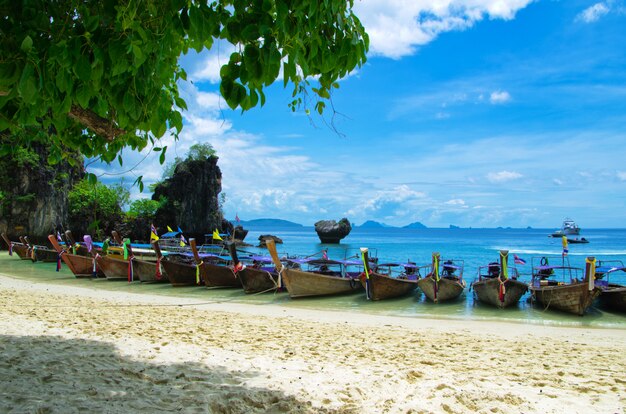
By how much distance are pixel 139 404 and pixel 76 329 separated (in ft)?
14.5

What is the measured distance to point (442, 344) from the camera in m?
7.88

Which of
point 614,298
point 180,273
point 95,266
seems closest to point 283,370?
point 614,298

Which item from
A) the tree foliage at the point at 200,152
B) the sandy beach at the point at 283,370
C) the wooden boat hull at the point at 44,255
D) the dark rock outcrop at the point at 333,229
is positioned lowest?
the wooden boat hull at the point at 44,255

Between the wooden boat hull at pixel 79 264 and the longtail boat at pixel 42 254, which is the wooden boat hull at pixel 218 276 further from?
the longtail boat at pixel 42 254

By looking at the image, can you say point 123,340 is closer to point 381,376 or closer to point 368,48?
point 381,376

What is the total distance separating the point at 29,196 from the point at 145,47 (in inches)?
1815

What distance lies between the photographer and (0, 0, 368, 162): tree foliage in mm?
2688

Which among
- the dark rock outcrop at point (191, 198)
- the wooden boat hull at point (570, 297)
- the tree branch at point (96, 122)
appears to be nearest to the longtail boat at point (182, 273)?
the wooden boat hull at point (570, 297)

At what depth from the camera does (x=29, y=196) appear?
4131cm

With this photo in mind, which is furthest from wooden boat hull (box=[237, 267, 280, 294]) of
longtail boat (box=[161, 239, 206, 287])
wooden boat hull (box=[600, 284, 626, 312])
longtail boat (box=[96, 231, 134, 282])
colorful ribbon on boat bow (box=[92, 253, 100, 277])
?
wooden boat hull (box=[600, 284, 626, 312])

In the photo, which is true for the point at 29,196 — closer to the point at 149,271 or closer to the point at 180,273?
the point at 149,271

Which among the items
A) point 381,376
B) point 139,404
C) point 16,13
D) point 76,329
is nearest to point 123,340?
point 76,329

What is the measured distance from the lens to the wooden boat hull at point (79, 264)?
2266cm

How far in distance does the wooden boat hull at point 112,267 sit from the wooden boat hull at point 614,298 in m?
20.3
